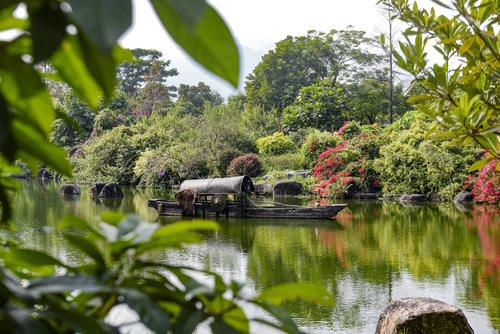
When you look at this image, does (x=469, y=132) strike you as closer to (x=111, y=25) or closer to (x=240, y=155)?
(x=111, y=25)

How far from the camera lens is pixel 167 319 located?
27cm

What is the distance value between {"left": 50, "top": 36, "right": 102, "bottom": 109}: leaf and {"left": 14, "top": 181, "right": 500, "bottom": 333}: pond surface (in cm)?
266

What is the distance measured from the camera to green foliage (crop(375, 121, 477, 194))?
10.9 m

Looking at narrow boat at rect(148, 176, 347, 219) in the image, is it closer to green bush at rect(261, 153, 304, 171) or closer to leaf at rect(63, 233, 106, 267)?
green bush at rect(261, 153, 304, 171)

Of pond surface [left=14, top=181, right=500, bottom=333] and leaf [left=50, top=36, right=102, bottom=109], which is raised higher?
leaf [left=50, top=36, right=102, bottom=109]

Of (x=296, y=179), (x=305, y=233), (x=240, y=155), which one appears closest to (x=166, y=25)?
(x=305, y=233)

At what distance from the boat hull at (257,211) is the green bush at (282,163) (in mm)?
6677

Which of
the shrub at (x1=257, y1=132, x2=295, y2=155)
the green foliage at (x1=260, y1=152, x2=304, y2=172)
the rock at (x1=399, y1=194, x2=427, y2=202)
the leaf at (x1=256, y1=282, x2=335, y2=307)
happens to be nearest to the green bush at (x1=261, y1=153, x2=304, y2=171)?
the green foliage at (x1=260, y1=152, x2=304, y2=172)

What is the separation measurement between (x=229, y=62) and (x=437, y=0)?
117 centimetres

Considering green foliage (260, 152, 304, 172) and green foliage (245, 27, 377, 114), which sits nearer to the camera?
green foliage (260, 152, 304, 172)

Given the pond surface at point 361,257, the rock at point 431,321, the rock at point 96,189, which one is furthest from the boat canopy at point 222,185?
the rock at point 431,321

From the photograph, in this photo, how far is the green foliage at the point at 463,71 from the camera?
121cm

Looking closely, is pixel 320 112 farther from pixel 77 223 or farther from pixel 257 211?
pixel 77 223

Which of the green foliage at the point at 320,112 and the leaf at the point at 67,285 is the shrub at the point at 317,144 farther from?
the leaf at the point at 67,285
